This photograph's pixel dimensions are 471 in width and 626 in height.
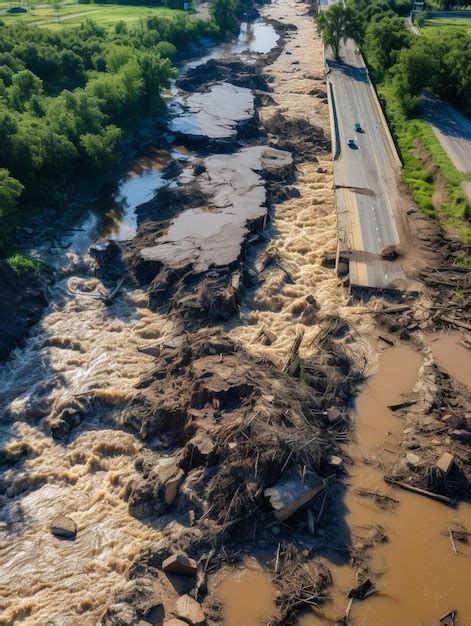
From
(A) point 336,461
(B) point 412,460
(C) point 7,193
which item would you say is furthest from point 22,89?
(B) point 412,460

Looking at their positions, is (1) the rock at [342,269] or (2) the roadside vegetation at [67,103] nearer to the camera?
(1) the rock at [342,269]

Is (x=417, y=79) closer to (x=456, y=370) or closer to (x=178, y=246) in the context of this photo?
(x=178, y=246)

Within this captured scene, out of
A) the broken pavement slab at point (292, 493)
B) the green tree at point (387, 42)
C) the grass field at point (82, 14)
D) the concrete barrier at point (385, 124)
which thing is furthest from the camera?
the grass field at point (82, 14)

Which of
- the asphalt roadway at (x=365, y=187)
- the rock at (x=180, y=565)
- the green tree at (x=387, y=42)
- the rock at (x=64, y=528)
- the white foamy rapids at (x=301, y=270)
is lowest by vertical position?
the rock at (x=64, y=528)

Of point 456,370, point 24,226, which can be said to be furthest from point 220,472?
point 24,226

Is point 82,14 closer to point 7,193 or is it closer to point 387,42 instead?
point 387,42

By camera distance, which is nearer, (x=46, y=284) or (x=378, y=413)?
(x=378, y=413)

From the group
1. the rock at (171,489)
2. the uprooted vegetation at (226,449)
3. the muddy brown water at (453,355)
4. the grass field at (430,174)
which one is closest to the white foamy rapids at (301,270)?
the uprooted vegetation at (226,449)

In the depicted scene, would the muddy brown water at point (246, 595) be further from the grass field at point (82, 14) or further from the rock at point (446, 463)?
the grass field at point (82, 14)
